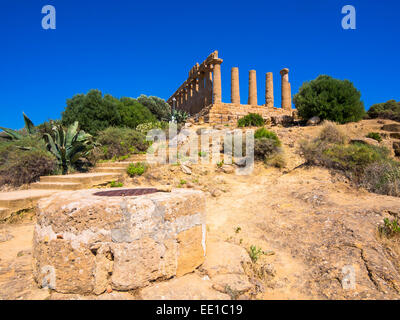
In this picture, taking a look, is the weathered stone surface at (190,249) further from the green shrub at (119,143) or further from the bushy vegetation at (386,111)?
the bushy vegetation at (386,111)

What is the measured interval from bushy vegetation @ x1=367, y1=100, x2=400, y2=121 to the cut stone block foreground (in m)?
22.3

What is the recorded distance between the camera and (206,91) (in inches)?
896

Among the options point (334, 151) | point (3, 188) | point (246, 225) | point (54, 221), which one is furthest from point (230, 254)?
point (3, 188)

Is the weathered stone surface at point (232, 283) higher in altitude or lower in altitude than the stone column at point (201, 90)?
lower

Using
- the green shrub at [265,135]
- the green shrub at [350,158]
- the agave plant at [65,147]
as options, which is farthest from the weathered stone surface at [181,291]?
the green shrub at [265,135]

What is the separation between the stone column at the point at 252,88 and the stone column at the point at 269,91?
1.33 metres

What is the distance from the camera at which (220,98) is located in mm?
20734

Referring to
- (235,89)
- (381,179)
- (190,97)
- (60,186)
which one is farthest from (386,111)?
(60,186)

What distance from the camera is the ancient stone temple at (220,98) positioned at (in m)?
19.2

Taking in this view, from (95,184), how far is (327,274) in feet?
20.1

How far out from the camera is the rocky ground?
8.22ft

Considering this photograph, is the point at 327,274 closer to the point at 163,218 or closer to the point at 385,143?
the point at 163,218

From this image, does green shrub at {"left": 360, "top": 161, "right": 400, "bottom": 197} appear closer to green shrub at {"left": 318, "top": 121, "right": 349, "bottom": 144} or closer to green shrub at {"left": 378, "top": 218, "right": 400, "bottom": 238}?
green shrub at {"left": 378, "top": 218, "right": 400, "bottom": 238}

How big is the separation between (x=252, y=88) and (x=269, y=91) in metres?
1.95
